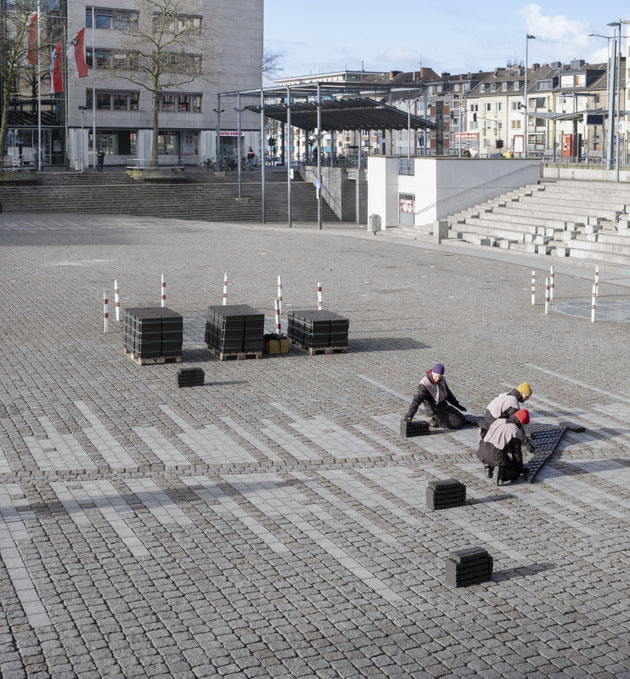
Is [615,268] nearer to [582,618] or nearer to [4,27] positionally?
[582,618]

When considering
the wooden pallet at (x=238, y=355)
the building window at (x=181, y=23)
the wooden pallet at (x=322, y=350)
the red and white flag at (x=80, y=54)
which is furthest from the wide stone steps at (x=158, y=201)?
the wooden pallet at (x=238, y=355)

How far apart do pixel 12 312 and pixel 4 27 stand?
49325mm

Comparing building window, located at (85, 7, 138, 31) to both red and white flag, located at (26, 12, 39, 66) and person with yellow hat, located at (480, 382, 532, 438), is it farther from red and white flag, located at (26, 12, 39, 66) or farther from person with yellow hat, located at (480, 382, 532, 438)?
person with yellow hat, located at (480, 382, 532, 438)

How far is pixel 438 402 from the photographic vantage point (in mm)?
15547

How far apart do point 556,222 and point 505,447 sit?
31.3 m

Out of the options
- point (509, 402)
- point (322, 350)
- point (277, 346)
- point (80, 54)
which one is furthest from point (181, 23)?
point (509, 402)

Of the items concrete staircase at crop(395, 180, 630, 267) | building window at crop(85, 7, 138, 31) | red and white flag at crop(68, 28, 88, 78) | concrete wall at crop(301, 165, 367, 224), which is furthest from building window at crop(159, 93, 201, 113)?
concrete staircase at crop(395, 180, 630, 267)

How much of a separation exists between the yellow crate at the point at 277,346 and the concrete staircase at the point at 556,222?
1781cm

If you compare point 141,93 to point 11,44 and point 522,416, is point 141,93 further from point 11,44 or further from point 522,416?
point 522,416

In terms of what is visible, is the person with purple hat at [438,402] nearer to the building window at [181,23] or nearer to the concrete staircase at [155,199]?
the concrete staircase at [155,199]

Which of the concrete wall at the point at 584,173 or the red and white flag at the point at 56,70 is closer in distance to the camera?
the concrete wall at the point at 584,173

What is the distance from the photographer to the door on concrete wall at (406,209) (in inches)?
1998

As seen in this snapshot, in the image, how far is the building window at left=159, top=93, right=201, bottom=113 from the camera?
84000 millimetres

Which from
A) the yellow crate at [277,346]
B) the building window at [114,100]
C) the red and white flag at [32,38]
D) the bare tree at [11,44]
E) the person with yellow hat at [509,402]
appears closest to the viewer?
the person with yellow hat at [509,402]
